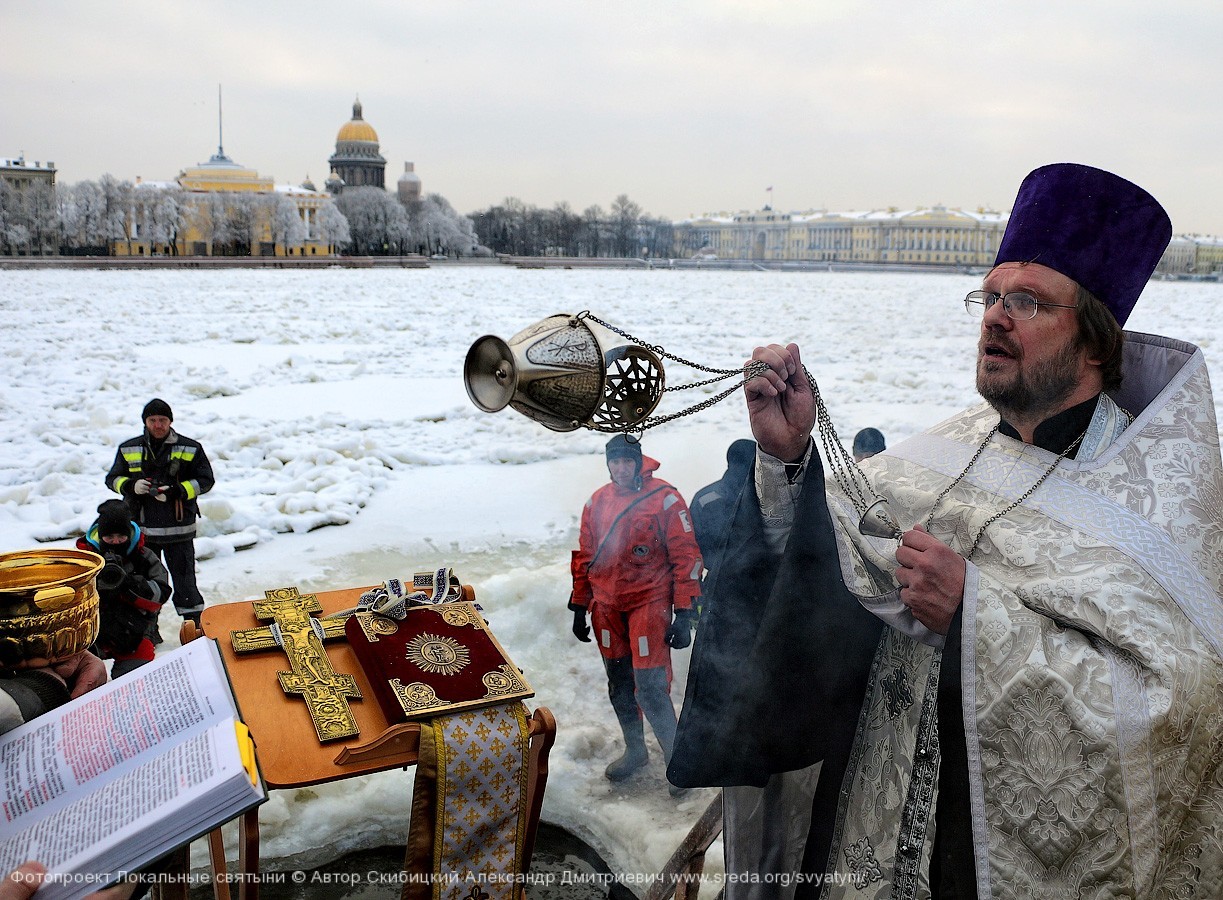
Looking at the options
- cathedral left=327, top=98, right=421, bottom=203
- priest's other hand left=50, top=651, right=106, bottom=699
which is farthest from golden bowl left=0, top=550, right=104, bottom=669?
cathedral left=327, top=98, right=421, bottom=203

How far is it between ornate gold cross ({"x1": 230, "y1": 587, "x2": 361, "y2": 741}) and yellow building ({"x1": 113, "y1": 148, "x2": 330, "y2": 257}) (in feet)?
154

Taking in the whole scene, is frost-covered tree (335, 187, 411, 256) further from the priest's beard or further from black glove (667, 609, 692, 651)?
the priest's beard

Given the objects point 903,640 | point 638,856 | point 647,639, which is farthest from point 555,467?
point 903,640

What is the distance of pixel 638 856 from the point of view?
3143 mm

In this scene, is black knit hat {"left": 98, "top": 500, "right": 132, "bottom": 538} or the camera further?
black knit hat {"left": 98, "top": 500, "right": 132, "bottom": 538}

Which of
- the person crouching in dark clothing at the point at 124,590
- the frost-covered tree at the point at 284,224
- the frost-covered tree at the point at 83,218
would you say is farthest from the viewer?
the frost-covered tree at the point at 284,224

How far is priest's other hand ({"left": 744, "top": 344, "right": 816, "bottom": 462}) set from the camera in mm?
1662

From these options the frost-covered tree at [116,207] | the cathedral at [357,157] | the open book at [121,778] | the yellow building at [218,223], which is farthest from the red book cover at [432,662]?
the cathedral at [357,157]

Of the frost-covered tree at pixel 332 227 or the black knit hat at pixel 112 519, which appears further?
the frost-covered tree at pixel 332 227

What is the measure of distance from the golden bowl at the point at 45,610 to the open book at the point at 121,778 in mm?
143

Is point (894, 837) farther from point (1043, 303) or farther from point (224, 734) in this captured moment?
point (224, 734)

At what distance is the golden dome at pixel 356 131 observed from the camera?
79000 millimetres

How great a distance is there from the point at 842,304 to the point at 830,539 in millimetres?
26507

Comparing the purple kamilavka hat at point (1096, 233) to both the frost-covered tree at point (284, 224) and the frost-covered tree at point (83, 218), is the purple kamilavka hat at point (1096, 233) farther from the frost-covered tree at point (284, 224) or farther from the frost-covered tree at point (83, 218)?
the frost-covered tree at point (284, 224)
